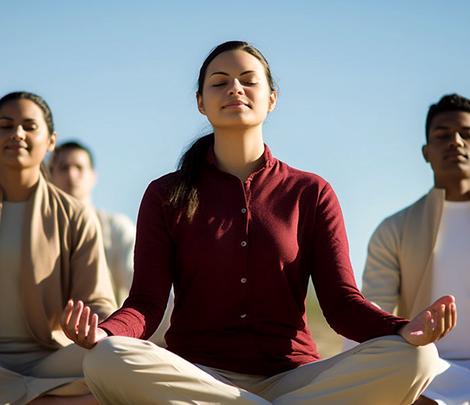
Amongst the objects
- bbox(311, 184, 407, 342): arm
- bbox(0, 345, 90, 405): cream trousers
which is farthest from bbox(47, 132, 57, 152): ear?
bbox(311, 184, 407, 342): arm

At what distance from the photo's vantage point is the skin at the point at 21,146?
5289mm

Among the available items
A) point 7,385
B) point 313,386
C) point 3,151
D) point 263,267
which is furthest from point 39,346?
point 313,386

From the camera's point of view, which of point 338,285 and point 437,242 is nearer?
point 338,285

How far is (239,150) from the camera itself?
179 inches

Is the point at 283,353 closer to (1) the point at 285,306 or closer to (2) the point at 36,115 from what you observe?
(1) the point at 285,306

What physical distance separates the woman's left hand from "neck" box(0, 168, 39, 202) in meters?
2.33

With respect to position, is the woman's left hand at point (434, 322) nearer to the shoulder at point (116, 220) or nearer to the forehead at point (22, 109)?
the forehead at point (22, 109)

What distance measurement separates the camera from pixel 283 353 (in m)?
4.28

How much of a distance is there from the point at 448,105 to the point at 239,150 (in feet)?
5.94

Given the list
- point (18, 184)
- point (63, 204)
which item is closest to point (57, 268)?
point (63, 204)

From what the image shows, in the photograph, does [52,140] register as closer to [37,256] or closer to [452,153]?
[37,256]

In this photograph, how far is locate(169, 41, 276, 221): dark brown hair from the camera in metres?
4.42

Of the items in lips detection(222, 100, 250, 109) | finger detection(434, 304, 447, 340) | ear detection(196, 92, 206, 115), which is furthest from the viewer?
ear detection(196, 92, 206, 115)

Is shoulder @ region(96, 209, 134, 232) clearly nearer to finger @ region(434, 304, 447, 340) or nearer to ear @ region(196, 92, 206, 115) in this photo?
ear @ region(196, 92, 206, 115)
